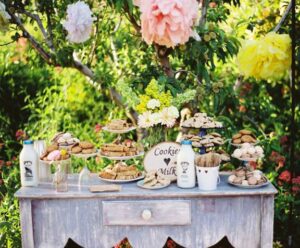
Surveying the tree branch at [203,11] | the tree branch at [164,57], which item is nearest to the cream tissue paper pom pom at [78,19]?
the tree branch at [164,57]

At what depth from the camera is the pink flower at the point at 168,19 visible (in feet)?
8.20

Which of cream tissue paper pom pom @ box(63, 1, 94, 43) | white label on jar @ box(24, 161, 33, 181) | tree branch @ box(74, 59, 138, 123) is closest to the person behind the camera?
white label on jar @ box(24, 161, 33, 181)

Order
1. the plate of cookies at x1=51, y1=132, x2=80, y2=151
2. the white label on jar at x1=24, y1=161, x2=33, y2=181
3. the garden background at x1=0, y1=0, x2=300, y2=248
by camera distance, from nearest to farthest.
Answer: the white label on jar at x1=24, y1=161, x2=33, y2=181, the plate of cookies at x1=51, y1=132, x2=80, y2=151, the garden background at x1=0, y1=0, x2=300, y2=248

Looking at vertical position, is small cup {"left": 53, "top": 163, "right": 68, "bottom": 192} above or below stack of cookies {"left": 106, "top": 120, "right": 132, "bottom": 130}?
below

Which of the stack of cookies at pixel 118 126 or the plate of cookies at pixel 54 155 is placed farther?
the stack of cookies at pixel 118 126

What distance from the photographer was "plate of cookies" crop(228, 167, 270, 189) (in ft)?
8.25

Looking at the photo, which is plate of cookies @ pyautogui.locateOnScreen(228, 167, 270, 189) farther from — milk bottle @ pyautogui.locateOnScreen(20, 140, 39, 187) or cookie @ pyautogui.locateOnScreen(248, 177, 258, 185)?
milk bottle @ pyautogui.locateOnScreen(20, 140, 39, 187)

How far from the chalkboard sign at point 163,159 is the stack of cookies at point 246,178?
274 mm

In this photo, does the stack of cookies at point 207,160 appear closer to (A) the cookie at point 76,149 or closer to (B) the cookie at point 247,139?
(B) the cookie at point 247,139

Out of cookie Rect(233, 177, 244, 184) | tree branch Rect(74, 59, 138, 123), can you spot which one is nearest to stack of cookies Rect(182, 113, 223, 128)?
cookie Rect(233, 177, 244, 184)

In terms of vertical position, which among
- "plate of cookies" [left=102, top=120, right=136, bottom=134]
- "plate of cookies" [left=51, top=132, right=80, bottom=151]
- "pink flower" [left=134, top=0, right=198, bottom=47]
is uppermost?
"pink flower" [left=134, top=0, right=198, bottom=47]

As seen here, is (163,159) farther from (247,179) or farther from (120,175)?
(247,179)

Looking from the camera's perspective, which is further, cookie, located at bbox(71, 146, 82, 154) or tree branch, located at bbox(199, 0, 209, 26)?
tree branch, located at bbox(199, 0, 209, 26)

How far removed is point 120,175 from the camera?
263 cm
